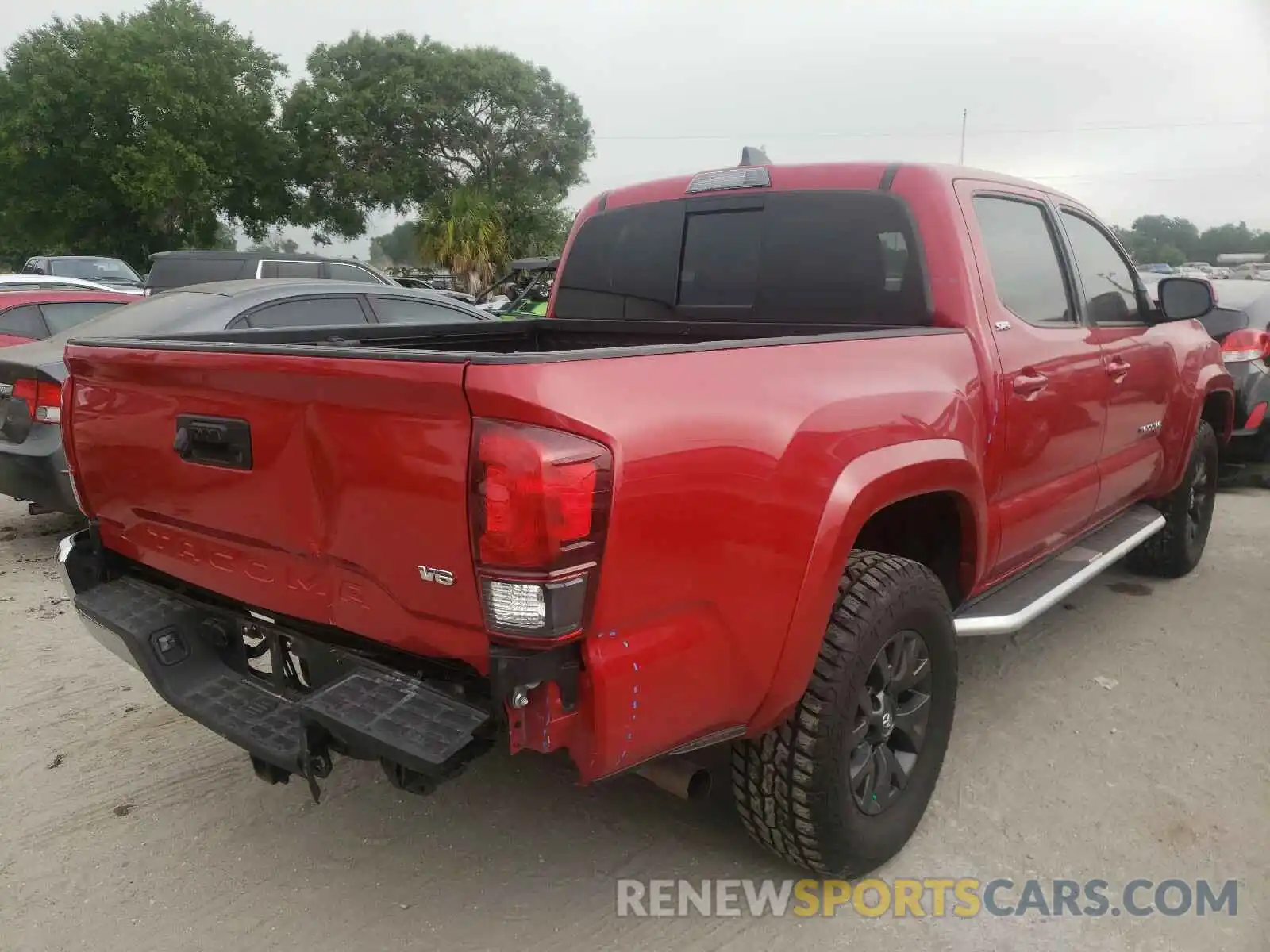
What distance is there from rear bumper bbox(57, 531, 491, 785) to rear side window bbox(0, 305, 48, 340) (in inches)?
224

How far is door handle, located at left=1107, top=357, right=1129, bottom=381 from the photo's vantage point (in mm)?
3723

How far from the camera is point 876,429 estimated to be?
245 cm

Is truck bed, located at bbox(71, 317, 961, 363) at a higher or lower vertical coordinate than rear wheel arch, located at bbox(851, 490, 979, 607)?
higher

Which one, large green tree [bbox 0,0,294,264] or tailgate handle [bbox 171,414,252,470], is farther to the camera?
large green tree [bbox 0,0,294,264]

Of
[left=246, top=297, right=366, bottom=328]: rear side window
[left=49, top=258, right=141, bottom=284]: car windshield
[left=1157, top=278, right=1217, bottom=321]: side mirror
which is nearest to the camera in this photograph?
[left=1157, top=278, right=1217, bottom=321]: side mirror

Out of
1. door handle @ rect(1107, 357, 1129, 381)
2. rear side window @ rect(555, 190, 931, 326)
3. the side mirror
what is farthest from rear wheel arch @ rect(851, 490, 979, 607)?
the side mirror

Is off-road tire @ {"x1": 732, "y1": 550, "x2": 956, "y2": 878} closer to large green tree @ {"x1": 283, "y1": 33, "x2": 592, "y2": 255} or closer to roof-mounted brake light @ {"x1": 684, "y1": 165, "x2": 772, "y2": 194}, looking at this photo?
roof-mounted brake light @ {"x1": 684, "y1": 165, "x2": 772, "y2": 194}

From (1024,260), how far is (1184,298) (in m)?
1.13

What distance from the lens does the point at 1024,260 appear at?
3.42 metres

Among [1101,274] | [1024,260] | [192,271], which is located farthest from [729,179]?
[192,271]

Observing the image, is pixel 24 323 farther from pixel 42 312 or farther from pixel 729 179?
pixel 729 179

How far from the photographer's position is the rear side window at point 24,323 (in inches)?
292

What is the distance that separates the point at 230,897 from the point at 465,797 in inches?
29.7

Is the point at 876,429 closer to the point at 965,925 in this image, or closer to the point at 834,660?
the point at 834,660
